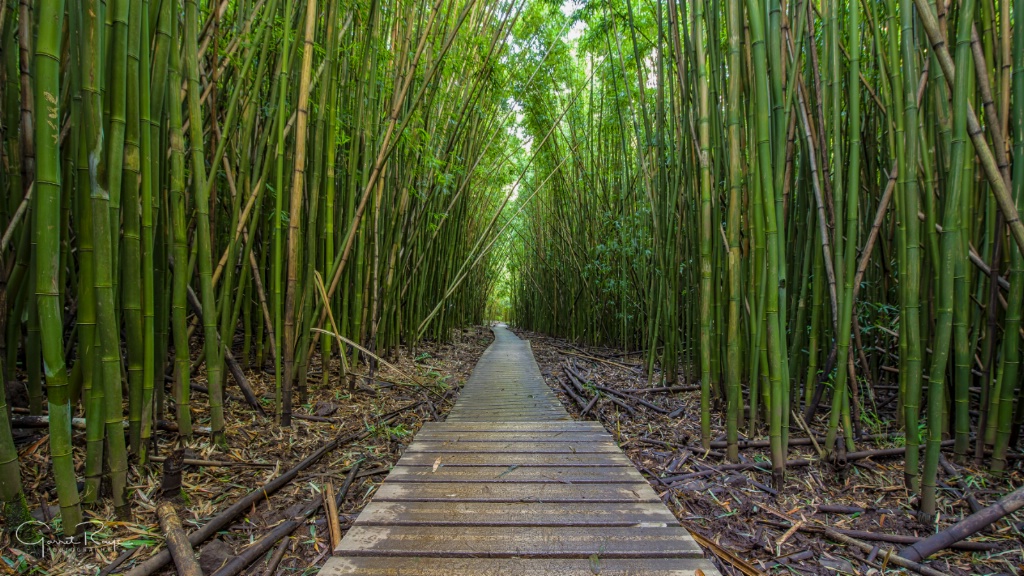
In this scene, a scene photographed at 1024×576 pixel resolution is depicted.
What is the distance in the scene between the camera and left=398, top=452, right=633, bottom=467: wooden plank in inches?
50.4

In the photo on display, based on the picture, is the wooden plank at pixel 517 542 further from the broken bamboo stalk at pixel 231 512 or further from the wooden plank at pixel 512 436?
the wooden plank at pixel 512 436

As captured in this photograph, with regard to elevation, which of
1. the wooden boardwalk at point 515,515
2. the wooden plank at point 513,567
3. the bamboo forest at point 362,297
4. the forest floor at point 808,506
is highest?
the bamboo forest at point 362,297

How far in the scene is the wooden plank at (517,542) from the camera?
836 mm

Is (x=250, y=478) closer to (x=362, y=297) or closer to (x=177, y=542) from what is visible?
(x=177, y=542)

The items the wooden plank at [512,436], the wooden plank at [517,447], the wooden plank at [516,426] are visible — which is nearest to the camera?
the wooden plank at [517,447]

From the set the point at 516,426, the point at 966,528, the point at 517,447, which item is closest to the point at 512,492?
the point at 517,447

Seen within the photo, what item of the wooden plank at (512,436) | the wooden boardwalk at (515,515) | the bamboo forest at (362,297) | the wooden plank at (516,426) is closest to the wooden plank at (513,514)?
the wooden boardwalk at (515,515)

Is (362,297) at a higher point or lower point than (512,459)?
higher

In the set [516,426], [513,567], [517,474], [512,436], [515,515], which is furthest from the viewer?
[516,426]

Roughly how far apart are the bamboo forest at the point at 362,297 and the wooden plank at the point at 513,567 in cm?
1

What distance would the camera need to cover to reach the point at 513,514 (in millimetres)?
988

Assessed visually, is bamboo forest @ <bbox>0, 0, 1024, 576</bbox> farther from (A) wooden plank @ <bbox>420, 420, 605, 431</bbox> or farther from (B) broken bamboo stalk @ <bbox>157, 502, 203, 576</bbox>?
(A) wooden plank @ <bbox>420, 420, 605, 431</bbox>

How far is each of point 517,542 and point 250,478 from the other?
781mm

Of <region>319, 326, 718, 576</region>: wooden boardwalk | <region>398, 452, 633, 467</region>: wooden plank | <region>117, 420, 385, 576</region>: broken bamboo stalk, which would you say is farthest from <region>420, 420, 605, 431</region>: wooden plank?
<region>117, 420, 385, 576</region>: broken bamboo stalk
